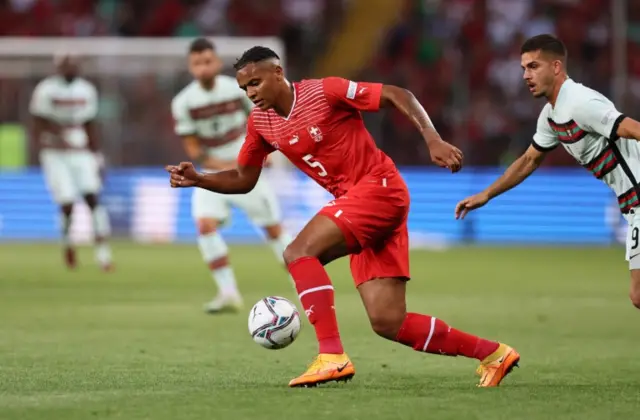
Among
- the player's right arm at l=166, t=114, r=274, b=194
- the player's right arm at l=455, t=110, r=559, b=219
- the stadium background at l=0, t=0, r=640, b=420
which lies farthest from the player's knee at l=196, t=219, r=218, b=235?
the player's right arm at l=455, t=110, r=559, b=219

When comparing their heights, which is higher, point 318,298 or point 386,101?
point 386,101

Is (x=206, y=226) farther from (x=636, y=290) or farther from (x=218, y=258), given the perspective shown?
(x=636, y=290)

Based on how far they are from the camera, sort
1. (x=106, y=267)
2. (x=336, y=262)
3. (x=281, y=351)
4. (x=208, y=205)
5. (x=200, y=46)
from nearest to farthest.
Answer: (x=281, y=351)
(x=200, y=46)
(x=208, y=205)
(x=106, y=267)
(x=336, y=262)

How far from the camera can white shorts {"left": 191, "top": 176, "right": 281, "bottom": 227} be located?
12141mm

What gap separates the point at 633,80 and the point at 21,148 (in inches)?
428

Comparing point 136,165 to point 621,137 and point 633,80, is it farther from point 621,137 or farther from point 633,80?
point 621,137

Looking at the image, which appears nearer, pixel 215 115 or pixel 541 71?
pixel 541 71

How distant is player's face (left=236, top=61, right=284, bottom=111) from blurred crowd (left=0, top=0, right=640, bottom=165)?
12958 millimetres

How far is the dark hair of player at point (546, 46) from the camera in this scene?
7.19 metres

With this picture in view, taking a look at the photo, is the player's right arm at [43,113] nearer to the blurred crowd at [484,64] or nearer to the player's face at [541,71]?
the blurred crowd at [484,64]

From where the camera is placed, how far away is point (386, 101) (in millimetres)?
6941

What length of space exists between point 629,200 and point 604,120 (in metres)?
0.62

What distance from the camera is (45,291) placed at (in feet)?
45.2

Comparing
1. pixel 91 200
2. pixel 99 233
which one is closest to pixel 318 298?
pixel 99 233
